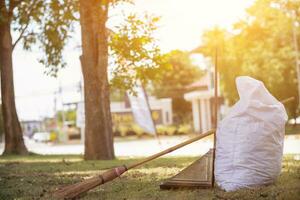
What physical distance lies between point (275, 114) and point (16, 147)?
1575 cm

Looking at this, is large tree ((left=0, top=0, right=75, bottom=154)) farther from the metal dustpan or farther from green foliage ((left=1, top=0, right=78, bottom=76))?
the metal dustpan

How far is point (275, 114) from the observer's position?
7145 mm

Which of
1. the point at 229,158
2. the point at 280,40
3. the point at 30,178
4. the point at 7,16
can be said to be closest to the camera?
the point at 229,158

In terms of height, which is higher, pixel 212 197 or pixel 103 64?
pixel 103 64

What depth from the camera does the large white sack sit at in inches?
278

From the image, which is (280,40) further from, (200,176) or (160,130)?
(200,176)

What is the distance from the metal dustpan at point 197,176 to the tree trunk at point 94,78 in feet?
28.6

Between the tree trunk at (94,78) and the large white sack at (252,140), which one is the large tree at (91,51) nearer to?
the tree trunk at (94,78)

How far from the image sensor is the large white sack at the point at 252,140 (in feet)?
23.2

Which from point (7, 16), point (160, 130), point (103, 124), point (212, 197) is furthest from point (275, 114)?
point (160, 130)

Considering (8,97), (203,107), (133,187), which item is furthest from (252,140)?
(203,107)

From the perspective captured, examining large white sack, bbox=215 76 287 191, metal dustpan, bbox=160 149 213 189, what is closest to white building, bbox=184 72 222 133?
metal dustpan, bbox=160 149 213 189

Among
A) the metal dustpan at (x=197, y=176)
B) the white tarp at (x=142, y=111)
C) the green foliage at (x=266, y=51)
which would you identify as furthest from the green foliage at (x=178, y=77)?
the metal dustpan at (x=197, y=176)

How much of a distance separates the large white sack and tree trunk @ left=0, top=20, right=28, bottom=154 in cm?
1528
